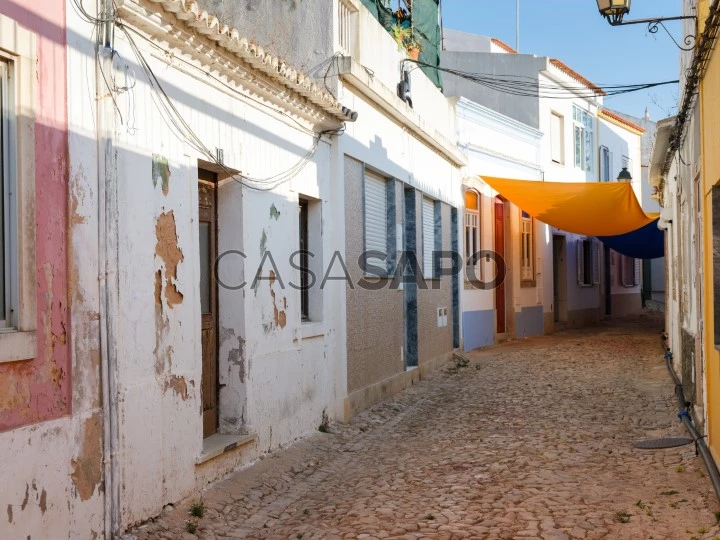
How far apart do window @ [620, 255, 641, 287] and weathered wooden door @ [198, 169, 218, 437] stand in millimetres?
26415

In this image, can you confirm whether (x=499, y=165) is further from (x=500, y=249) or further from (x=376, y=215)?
(x=376, y=215)

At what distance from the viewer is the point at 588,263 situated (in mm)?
27375

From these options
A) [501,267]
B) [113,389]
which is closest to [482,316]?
[501,267]

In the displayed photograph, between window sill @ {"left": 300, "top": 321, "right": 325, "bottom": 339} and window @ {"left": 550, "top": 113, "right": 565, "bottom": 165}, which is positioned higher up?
window @ {"left": 550, "top": 113, "right": 565, "bottom": 165}

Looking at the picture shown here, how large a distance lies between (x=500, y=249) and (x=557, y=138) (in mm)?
5305

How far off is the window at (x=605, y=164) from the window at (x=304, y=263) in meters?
20.3

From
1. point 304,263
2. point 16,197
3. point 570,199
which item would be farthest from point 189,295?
point 570,199

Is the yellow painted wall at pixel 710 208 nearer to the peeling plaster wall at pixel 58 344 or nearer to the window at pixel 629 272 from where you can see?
the peeling plaster wall at pixel 58 344

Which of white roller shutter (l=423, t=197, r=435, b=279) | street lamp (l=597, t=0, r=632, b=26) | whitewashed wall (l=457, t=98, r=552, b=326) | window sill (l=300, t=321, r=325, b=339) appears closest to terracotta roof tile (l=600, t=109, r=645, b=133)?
whitewashed wall (l=457, t=98, r=552, b=326)

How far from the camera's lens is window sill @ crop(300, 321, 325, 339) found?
8.71m

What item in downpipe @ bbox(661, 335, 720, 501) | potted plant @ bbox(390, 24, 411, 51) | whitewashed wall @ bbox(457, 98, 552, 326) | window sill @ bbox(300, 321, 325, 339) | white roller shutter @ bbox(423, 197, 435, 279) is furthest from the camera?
whitewashed wall @ bbox(457, 98, 552, 326)

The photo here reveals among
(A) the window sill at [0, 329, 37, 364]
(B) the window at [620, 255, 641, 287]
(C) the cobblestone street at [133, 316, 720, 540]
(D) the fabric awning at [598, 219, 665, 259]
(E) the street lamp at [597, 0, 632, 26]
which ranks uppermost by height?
(E) the street lamp at [597, 0, 632, 26]

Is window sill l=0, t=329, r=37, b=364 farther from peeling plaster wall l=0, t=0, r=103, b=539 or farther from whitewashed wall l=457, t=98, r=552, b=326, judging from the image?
whitewashed wall l=457, t=98, r=552, b=326

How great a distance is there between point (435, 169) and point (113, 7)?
10489mm
